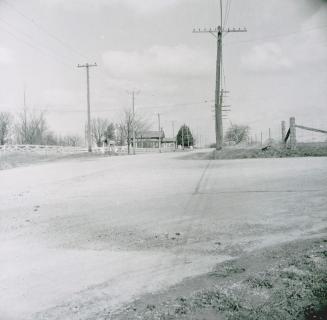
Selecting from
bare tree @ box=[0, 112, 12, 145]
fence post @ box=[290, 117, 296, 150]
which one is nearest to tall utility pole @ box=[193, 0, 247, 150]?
fence post @ box=[290, 117, 296, 150]

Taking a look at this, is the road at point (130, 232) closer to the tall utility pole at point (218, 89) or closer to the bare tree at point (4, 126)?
the tall utility pole at point (218, 89)

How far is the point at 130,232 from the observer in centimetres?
684

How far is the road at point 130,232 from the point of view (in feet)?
Answer: 14.7

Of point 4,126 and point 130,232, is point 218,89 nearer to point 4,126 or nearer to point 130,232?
point 130,232

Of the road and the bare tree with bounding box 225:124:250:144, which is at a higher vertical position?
the bare tree with bounding box 225:124:250:144

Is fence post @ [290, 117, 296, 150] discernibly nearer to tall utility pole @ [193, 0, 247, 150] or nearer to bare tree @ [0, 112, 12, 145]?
tall utility pole @ [193, 0, 247, 150]

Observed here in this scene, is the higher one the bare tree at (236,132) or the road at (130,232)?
the bare tree at (236,132)

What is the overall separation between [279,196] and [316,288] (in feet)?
16.7

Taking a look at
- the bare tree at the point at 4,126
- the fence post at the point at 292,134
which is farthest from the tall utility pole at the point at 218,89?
the bare tree at the point at 4,126

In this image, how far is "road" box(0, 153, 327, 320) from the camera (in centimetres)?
447

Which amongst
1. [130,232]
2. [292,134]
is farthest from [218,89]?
[130,232]

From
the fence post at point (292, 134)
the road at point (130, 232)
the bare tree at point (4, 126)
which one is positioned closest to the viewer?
the road at point (130, 232)

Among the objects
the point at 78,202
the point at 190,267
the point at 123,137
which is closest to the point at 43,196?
the point at 78,202

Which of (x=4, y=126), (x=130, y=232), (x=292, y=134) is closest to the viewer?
(x=130, y=232)
